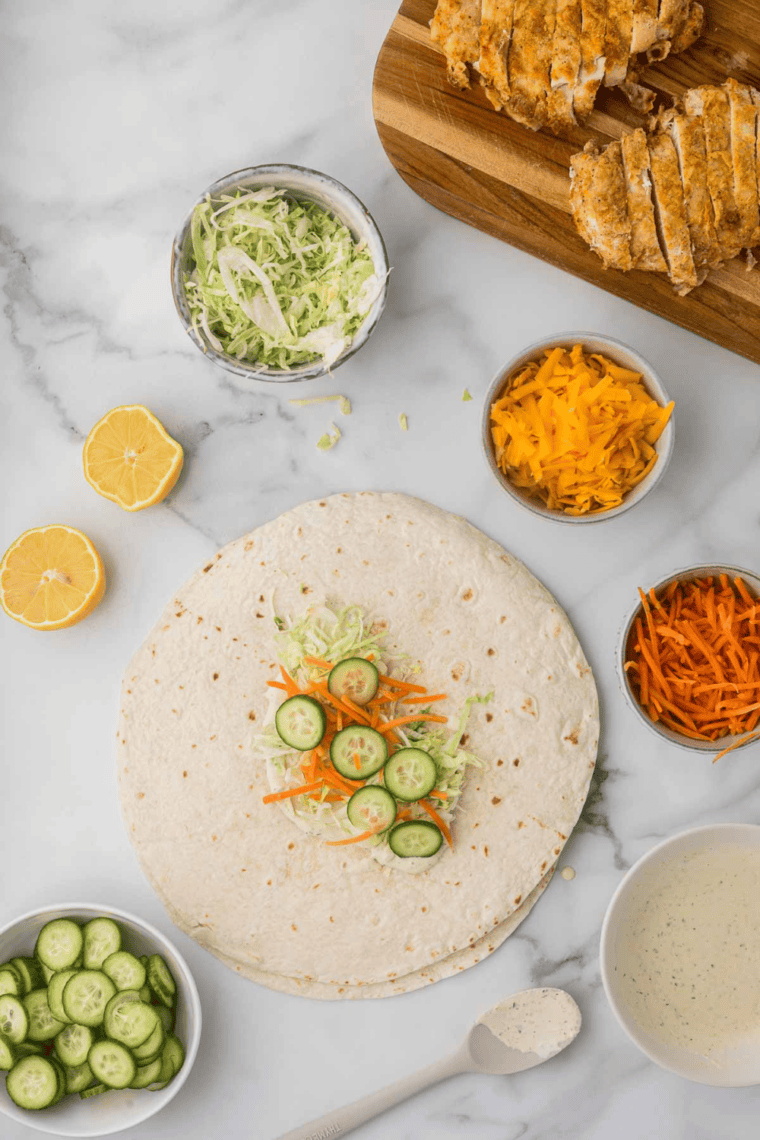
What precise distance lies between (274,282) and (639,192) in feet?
3.99

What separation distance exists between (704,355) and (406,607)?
1.44 meters

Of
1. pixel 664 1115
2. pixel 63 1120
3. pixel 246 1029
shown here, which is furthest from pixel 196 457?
pixel 664 1115

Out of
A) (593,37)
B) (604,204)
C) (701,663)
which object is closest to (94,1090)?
(701,663)

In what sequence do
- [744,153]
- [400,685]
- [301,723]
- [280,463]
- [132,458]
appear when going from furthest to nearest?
[280,463] → [132,458] → [400,685] → [301,723] → [744,153]

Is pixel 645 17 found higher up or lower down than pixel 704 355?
higher up

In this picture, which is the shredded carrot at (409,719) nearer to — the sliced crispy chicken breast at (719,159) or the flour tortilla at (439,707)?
the flour tortilla at (439,707)

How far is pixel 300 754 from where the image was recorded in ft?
10.4

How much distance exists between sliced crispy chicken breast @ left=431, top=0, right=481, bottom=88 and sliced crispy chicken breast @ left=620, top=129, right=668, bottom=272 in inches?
22.8

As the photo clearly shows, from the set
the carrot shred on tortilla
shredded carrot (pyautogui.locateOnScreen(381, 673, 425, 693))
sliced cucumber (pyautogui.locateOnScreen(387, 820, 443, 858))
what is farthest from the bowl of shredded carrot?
sliced cucumber (pyautogui.locateOnScreen(387, 820, 443, 858))

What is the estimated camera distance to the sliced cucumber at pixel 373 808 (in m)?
3.05

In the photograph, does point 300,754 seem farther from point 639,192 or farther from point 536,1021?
point 639,192

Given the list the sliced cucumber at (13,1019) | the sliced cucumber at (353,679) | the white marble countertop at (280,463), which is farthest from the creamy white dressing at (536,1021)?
the sliced cucumber at (13,1019)

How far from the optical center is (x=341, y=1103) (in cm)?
339

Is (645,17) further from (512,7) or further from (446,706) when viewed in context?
(446,706)
